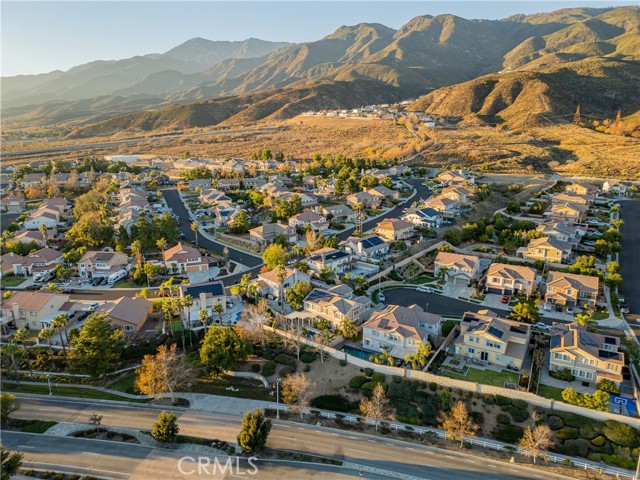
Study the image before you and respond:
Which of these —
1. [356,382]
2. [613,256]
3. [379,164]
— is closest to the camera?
[356,382]

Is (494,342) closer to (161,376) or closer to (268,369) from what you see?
(268,369)

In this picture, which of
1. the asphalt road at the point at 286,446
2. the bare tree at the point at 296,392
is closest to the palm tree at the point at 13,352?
the asphalt road at the point at 286,446

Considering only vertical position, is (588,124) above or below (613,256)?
above

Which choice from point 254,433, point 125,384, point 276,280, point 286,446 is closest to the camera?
point 254,433

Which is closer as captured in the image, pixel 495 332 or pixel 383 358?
pixel 383 358

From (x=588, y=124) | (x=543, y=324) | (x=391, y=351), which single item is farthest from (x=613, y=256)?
(x=588, y=124)

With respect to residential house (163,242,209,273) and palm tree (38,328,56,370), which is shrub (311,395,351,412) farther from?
residential house (163,242,209,273)

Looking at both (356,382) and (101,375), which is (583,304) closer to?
(356,382)

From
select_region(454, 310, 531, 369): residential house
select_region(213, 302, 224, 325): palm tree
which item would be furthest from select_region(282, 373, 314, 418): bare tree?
select_region(454, 310, 531, 369): residential house

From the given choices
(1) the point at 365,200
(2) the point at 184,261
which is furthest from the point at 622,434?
(1) the point at 365,200
